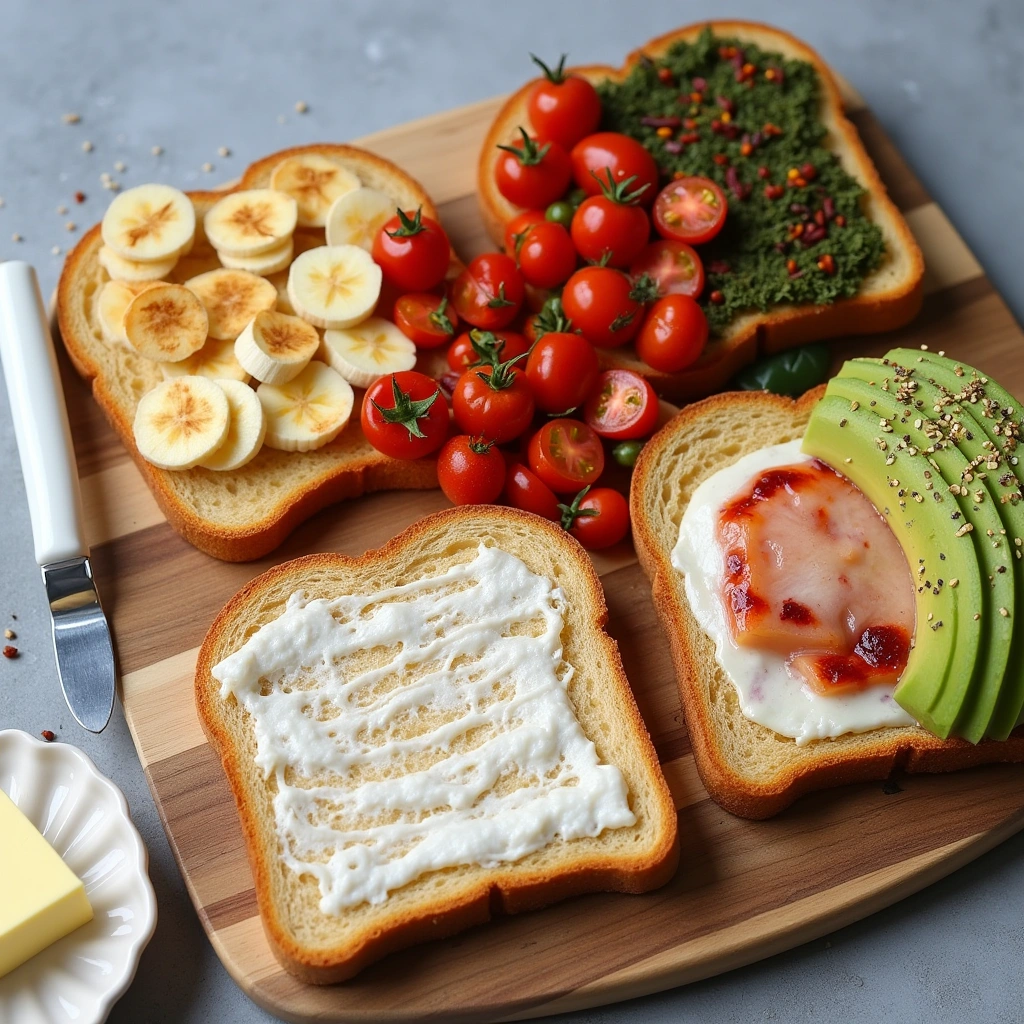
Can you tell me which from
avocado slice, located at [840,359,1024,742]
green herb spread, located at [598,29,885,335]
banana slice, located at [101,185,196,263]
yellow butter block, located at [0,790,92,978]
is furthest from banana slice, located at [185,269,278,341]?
avocado slice, located at [840,359,1024,742]

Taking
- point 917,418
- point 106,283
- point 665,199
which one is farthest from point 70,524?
point 917,418

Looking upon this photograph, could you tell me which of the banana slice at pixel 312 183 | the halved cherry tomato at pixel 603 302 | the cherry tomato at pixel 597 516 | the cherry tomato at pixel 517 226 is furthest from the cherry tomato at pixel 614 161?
the cherry tomato at pixel 597 516

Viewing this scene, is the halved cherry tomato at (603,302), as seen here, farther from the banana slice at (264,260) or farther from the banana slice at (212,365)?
the banana slice at (212,365)

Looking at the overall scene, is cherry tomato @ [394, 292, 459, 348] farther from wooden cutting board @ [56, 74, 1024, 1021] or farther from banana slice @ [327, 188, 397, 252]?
wooden cutting board @ [56, 74, 1024, 1021]

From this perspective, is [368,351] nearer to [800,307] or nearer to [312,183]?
[312,183]

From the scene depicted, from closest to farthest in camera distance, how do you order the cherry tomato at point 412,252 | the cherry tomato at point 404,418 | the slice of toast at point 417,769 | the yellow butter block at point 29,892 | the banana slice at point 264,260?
the yellow butter block at point 29,892 < the slice of toast at point 417,769 < the cherry tomato at point 404,418 < the cherry tomato at point 412,252 < the banana slice at point 264,260

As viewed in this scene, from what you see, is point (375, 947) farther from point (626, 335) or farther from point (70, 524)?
point (626, 335)

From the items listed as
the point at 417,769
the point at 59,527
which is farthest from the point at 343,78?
the point at 417,769

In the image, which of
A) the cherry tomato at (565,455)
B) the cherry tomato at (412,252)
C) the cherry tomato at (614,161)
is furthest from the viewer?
the cherry tomato at (614,161)
